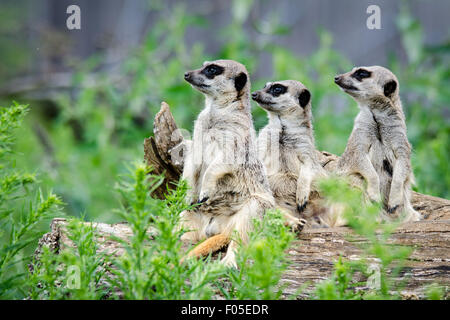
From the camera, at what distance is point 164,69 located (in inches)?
249

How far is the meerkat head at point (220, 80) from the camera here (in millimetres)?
3230

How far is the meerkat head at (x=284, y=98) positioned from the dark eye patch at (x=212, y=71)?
0.35 metres

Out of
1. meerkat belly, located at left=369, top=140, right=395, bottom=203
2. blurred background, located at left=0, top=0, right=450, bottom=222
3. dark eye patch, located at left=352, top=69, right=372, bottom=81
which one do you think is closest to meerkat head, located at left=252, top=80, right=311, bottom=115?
dark eye patch, located at left=352, top=69, right=372, bottom=81

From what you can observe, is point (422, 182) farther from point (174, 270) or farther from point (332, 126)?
point (174, 270)

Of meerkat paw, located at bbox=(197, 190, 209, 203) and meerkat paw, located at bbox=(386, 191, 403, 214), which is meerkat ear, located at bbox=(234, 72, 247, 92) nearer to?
meerkat paw, located at bbox=(197, 190, 209, 203)

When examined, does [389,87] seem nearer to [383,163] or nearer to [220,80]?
[383,163]

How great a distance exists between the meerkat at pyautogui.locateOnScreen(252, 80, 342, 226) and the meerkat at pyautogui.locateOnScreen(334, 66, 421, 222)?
25 centimetres

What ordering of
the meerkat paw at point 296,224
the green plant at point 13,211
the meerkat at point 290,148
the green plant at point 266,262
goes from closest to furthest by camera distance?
the green plant at point 266,262 < the green plant at point 13,211 < the meerkat paw at point 296,224 < the meerkat at point 290,148

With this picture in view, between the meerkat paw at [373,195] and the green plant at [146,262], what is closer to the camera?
the green plant at [146,262]

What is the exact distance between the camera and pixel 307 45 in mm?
8164

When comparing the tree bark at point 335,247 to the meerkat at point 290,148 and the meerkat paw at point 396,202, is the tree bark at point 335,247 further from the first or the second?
the meerkat at point 290,148

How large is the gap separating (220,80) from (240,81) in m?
0.13

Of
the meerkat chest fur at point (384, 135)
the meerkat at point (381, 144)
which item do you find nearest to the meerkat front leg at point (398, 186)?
the meerkat at point (381, 144)
